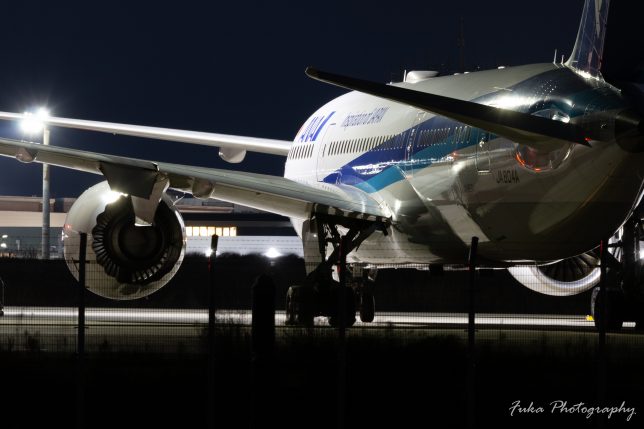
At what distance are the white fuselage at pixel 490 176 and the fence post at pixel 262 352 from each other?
588cm

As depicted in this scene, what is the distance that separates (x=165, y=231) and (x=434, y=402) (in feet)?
24.2

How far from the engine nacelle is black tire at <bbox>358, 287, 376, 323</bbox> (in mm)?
6174

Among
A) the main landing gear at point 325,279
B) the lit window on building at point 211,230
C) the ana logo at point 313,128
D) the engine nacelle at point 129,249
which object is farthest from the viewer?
the lit window on building at point 211,230

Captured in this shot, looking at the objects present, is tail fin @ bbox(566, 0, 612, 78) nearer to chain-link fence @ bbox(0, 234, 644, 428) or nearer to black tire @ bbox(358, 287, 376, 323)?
chain-link fence @ bbox(0, 234, 644, 428)

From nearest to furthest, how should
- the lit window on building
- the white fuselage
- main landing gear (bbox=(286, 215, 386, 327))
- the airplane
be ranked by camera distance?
the airplane < the white fuselage < main landing gear (bbox=(286, 215, 386, 327)) < the lit window on building

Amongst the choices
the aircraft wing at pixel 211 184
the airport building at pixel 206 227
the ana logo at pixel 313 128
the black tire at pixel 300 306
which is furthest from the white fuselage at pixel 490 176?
the airport building at pixel 206 227

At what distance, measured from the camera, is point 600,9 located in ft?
56.0

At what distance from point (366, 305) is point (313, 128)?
3.55m

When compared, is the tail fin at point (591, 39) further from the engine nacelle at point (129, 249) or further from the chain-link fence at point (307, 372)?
the engine nacelle at point (129, 249)

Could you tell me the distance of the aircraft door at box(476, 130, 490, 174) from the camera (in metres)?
18.0

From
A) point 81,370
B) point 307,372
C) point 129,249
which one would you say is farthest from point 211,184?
point 81,370

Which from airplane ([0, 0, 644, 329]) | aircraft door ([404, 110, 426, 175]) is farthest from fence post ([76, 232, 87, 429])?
aircraft door ([404, 110, 426, 175])

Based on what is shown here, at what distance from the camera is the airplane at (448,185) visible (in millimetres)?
16328

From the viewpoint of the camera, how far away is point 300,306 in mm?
21688
